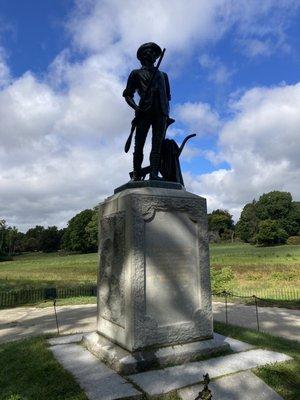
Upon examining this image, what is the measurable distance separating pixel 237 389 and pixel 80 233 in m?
83.6

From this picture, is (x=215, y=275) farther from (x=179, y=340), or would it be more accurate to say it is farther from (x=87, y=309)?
(x=179, y=340)

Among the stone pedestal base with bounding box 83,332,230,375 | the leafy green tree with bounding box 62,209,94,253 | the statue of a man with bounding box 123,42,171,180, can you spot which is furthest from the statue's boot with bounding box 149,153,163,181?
the leafy green tree with bounding box 62,209,94,253

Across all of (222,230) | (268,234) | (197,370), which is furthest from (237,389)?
(222,230)

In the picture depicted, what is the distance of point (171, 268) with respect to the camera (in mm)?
6168

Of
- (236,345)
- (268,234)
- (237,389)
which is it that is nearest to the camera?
(237,389)

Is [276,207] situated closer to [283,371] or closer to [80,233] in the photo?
[80,233]

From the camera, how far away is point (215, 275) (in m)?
21.6

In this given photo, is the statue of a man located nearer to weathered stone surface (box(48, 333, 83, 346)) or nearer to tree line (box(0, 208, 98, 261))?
weathered stone surface (box(48, 333, 83, 346))

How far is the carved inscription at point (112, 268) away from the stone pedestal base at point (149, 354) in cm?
44

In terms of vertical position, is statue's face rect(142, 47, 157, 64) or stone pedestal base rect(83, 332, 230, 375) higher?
statue's face rect(142, 47, 157, 64)

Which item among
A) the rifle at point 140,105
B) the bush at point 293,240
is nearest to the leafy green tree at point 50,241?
the bush at point 293,240

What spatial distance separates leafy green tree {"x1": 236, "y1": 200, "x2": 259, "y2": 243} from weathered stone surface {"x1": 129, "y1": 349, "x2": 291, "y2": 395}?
8816cm

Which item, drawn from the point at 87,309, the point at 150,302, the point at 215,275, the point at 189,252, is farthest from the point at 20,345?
the point at 215,275

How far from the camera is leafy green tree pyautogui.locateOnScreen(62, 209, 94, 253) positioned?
8644 centimetres
